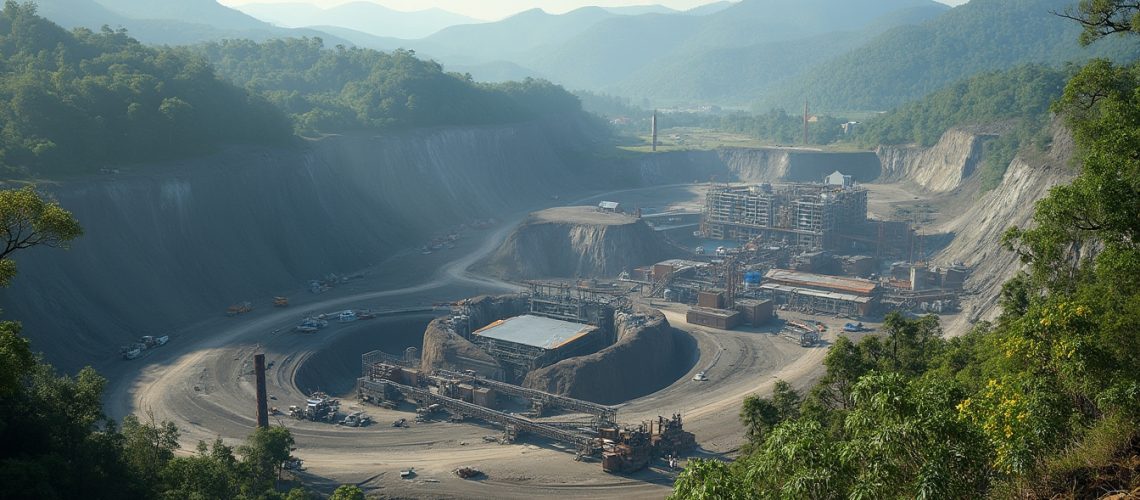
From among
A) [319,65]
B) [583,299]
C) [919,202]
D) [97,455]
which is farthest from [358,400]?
[319,65]

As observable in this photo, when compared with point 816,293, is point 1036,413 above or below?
above

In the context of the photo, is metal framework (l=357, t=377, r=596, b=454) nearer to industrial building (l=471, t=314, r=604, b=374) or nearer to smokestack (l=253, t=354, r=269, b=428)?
industrial building (l=471, t=314, r=604, b=374)

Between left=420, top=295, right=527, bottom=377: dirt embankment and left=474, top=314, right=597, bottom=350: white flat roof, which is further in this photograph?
left=474, top=314, right=597, bottom=350: white flat roof

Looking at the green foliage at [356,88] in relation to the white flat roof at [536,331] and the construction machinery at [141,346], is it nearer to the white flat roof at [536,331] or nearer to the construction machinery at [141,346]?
the construction machinery at [141,346]

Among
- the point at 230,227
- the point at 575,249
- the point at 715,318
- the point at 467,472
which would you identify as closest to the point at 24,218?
the point at 467,472

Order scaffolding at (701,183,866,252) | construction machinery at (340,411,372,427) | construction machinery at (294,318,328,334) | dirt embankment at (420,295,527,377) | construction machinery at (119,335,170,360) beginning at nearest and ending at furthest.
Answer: construction machinery at (340,411,372,427), dirt embankment at (420,295,527,377), construction machinery at (119,335,170,360), construction machinery at (294,318,328,334), scaffolding at (701,183,866,252)

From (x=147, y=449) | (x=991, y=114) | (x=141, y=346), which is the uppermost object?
(x=991, y=114)

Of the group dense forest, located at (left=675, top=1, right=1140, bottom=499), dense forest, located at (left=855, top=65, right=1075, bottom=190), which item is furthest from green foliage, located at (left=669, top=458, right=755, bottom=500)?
dense forest, located at (left=855, top=65, right=1075, bottom=190)

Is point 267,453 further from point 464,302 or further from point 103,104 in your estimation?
point 103,104
